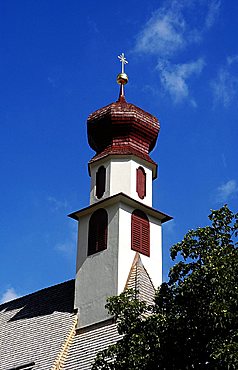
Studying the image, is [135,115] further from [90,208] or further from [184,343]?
[184,343]

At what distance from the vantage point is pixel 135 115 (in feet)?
96.1

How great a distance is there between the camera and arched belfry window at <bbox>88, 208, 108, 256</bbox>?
87.5ft

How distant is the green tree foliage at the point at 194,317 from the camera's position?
13.4 metres

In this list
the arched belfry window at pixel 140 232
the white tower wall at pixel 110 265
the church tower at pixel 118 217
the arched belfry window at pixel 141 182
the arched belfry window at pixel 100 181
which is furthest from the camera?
the arched belfry window at pixel 100 181

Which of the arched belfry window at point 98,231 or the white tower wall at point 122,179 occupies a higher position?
the white tower wall at point 122,179

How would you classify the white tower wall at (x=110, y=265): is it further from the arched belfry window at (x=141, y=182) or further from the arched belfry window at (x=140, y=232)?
the arched belfry window at (x=141, y=182)

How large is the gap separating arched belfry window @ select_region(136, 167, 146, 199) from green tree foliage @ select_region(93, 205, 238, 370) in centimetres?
1288

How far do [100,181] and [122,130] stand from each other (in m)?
2.46

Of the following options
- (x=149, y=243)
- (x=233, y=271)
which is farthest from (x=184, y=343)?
(x=149, y=243)

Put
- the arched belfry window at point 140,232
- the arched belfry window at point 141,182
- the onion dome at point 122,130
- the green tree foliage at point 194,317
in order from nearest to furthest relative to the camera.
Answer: the green tree foliage at point 194,317 → the arched belfry window at point 140,232 → the arched belfry window at point 141,182 → the onion dome at point 122,130

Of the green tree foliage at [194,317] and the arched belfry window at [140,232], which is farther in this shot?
the arched belfry window at [140,232]

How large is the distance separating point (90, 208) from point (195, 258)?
13.5 metres

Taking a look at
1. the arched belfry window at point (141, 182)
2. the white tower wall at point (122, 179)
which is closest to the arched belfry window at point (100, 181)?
the white tower wall at point (122, 179)

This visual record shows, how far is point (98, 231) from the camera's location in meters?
27.1
